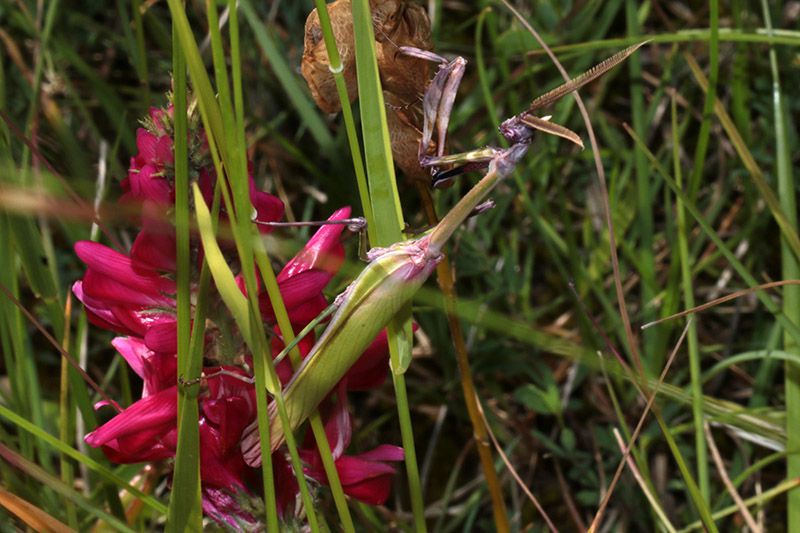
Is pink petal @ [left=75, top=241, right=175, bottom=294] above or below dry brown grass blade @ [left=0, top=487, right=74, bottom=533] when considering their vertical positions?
above

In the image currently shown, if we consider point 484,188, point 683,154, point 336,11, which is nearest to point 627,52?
point 484,188

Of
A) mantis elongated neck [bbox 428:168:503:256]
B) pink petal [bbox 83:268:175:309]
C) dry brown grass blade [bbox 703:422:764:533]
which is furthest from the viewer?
dry brown grass blade [bbox 703:422:764:533]

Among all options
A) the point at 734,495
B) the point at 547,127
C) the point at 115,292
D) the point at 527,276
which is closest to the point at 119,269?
the point at 115,292

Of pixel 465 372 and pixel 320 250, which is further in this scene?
pixel 465 372

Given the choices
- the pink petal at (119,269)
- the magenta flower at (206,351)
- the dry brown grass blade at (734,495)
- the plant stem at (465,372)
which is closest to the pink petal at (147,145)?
the magenta flower at (206,351)

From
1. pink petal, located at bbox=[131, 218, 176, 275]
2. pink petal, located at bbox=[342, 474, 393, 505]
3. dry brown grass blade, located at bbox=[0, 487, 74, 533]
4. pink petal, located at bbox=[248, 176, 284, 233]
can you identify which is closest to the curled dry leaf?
pink petal, located at bbox=[248, 176, 284, 233]

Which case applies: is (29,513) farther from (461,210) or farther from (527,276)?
(527,276)

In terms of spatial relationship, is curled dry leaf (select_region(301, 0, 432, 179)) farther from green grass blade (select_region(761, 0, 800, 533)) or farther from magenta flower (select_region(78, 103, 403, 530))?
green grass blade (select_region(761, 0, 800, 533))

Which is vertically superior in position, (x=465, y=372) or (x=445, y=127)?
(x=445, y=127)
